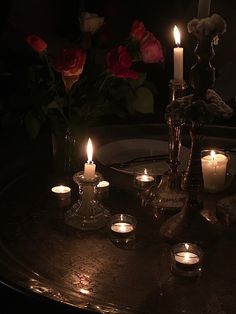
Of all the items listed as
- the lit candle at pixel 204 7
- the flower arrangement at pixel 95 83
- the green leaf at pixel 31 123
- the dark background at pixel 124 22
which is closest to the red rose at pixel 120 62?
the flower arrangement at pixel 95 83

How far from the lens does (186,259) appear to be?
950 mm

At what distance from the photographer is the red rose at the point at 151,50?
129 cm

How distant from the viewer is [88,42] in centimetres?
138

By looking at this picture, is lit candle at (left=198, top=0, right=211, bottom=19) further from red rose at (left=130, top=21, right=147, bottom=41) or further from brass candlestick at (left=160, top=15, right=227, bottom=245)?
red rose at (left=130, top=21, right=147, bottom=41)

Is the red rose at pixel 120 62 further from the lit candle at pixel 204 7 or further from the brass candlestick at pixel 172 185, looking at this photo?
the lit candle at pixel 204 7

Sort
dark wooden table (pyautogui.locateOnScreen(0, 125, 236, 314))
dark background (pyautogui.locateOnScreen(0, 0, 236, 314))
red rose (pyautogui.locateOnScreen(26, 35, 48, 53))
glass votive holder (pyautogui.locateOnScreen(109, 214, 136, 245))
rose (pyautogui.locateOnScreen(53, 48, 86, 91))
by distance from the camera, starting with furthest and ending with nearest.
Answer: dark background (pyautogui.locateOnScreen(0, 0, 236, 314)), red rose (pyautogui.locateOnScreen(26, 35, 48, 53)), rose (pyautogui.locateOnScreen(53, 48, 86, 91)), glass votive holder (pyautogui.locateOnScreen(109, 214, 136, 245)), dark wooden table (pyautogui.locateOnScreen(0, 125, 236, 314))

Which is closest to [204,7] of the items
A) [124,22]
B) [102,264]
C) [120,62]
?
[120,62]

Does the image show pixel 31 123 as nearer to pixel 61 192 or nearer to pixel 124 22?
pixel 61 192

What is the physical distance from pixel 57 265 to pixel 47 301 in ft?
0.39

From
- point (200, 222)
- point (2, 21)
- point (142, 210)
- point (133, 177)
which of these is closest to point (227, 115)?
point (200, 222)

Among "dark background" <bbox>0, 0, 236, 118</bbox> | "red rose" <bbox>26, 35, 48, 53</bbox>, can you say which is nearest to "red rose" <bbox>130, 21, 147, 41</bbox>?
"red rose" <bbox>26, 35, 48, 53</bbox>

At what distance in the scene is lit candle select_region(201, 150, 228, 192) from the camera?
1258 millimetres

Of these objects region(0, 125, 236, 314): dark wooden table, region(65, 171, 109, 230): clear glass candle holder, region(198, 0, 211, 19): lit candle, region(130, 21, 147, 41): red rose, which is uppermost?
region(130, 21, 147, 41): red rose

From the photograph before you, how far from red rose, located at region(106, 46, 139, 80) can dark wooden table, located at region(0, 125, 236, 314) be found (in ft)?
0.91
